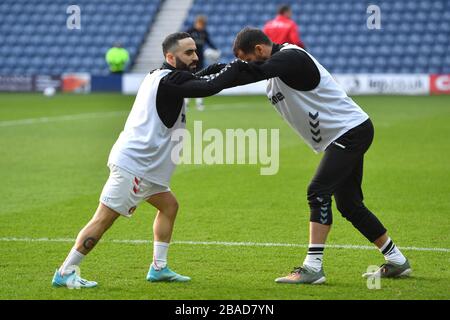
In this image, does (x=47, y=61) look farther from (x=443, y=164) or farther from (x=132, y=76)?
(x=443, y=164)

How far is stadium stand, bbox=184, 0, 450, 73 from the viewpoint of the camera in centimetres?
3469

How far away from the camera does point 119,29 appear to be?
126ft

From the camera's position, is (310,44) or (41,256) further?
(310,44)

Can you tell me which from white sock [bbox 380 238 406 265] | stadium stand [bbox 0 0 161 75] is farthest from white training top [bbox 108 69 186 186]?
stadium stand [bbox 0 0 161 75]

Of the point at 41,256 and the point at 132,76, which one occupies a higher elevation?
the point at 41,256

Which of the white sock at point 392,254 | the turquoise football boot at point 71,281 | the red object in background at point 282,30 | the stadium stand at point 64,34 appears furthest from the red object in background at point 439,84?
the turquoise football boot at point 71,281

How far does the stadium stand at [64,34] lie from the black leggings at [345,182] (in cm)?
3020

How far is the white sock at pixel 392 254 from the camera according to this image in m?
7.38

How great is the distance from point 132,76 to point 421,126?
52.2 feet

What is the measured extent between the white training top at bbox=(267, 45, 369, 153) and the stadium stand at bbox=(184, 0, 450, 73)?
27.5 meters

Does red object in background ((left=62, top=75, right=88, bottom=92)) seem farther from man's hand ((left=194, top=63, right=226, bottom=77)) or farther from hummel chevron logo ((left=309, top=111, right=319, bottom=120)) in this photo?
hummel chevron logo ((left=309, top=111, right=319, bottom=120))

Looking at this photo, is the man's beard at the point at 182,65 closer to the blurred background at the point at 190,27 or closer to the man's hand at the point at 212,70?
the man's hand at the point at 212,70

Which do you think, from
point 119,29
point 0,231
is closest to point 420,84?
point 119,29

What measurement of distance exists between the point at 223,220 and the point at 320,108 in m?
3.26
